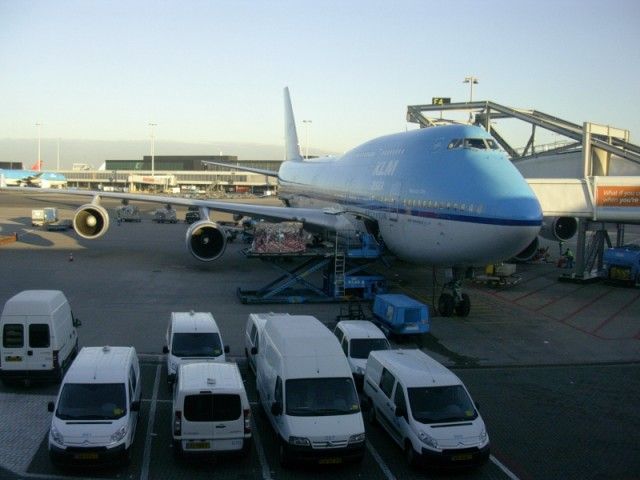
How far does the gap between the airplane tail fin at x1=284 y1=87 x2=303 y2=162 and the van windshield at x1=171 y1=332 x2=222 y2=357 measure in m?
39.8

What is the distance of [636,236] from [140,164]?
162 metres

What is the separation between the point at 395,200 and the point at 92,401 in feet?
52.4

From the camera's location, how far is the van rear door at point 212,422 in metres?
12.0

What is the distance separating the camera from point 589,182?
32.4m

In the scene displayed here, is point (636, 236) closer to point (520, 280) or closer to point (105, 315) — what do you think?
point (520, 280)

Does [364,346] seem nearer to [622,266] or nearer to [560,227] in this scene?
[622,266]

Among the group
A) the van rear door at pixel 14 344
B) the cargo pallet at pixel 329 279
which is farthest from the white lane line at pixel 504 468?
the cargo pallet at pixel 329 279

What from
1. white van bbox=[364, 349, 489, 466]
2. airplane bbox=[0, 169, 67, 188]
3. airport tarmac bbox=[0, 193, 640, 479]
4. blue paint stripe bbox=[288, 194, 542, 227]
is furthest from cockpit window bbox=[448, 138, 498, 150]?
airplane bbox=[0, 169, 67, 188]

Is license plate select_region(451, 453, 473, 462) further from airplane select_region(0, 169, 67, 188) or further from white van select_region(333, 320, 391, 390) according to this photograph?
airplane select_region(0, 169, 67, 188)

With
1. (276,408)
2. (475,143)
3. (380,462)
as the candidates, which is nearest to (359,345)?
(380,462)

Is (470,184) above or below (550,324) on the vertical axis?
above

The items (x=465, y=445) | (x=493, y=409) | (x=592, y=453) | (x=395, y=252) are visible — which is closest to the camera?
(x=465, y=445)

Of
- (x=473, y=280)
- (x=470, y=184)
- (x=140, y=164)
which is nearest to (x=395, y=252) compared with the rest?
(x=470, y=184)

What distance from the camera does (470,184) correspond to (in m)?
22.0
